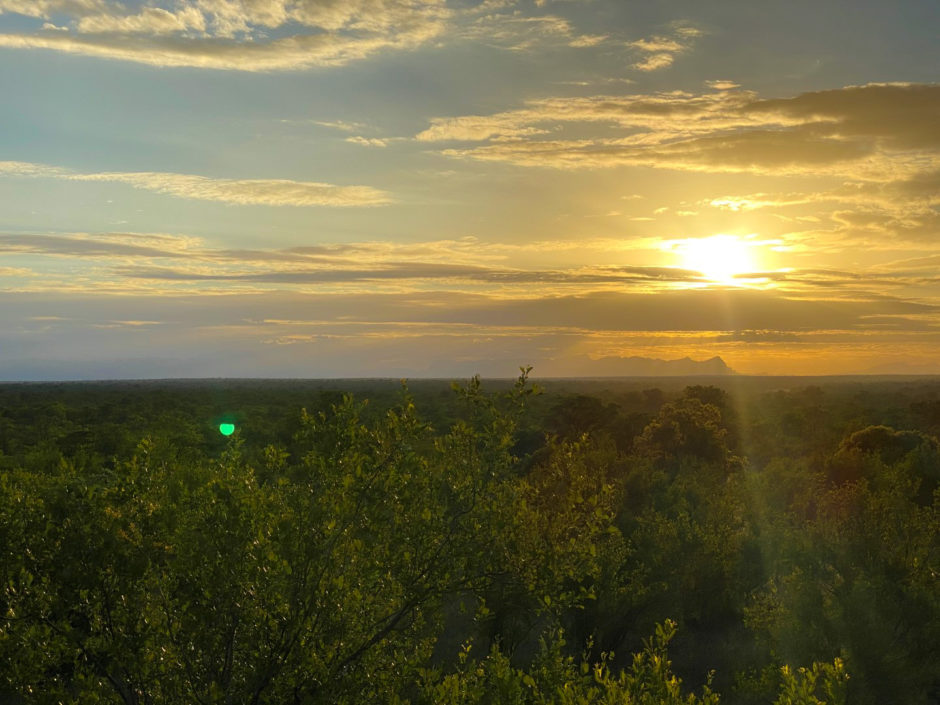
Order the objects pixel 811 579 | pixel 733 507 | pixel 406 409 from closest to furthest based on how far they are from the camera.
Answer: pixel 406 409 < pixel 811 579 < pixel 733 507

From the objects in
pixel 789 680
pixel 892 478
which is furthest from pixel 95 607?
pixel 892 478

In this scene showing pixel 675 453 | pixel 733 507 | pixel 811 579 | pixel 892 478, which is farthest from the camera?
pixel 675 453

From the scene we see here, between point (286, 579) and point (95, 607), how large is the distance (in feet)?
10.8

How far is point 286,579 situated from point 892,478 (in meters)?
31.0

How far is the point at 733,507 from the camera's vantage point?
40.3m

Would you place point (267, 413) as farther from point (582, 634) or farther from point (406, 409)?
point (406, 409)

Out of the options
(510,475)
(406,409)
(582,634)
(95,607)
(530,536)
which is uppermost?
(406,409)

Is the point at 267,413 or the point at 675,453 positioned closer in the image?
the point at 675,453

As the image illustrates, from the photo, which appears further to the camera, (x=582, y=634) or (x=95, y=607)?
(x=582, y=634)

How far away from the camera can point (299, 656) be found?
41.1 ft

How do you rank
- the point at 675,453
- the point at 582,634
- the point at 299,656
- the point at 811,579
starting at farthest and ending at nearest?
the point at 675,453 < the point at 582,634 < the point at 811,579 < the point at 299,656

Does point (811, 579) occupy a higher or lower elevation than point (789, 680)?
lower

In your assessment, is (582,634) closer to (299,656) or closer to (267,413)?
(299,656)

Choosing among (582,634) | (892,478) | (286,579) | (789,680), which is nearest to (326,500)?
(286,579)
